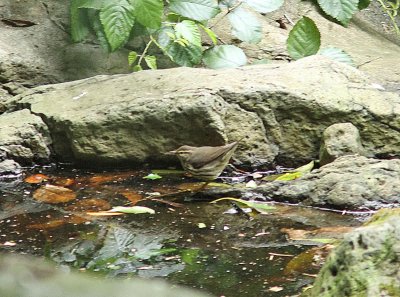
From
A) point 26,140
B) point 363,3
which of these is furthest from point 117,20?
point 363,3

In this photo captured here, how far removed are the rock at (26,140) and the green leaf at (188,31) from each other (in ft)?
4.31

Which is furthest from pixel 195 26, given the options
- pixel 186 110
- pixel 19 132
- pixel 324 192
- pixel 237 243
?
pixel 237 243

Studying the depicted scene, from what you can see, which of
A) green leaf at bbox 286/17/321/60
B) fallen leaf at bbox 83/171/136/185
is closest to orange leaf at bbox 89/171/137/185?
fallen leaf at bbox 83/171/136/185

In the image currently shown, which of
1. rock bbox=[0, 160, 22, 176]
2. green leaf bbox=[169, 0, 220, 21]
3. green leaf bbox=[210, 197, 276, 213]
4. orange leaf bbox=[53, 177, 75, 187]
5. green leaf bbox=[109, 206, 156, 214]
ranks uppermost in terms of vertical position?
green leaf bbox=[169, 0, 220, 21]

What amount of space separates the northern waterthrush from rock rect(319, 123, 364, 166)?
0.58m

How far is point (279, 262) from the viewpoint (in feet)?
7.25

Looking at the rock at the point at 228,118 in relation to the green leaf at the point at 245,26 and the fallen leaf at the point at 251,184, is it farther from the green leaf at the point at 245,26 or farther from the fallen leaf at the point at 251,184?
the green leaf at the point at 245,26

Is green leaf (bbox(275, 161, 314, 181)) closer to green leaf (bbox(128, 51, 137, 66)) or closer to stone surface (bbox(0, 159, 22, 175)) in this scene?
stone surface (bbox(0, 159, 22, 175))

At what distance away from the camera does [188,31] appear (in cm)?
462

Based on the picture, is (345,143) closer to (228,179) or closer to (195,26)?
(228,179)

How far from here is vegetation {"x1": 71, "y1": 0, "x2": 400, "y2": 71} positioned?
429cm

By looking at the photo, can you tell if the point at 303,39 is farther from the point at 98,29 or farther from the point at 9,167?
the point at 9,167

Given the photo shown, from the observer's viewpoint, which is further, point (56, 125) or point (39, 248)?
point (56, 125)

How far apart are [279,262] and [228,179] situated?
4.43ft
